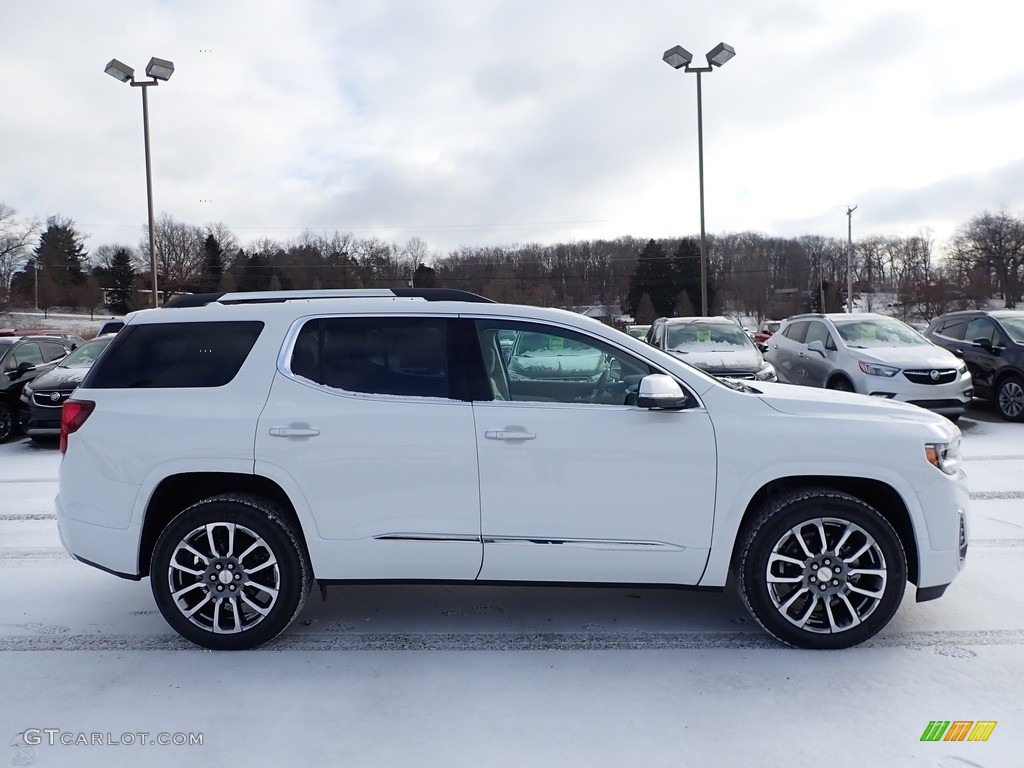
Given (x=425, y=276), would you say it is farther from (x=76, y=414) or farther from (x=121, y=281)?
(x=76, y=414)

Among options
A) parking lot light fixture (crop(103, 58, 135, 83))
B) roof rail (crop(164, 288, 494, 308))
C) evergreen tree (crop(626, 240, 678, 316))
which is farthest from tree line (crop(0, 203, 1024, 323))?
roof rail (crop(164, 288, 494, 308))

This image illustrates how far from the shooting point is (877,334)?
1180 centimetres

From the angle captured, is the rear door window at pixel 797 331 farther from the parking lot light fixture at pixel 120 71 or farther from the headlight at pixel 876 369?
the parking lot light fixture at pixel 120 71

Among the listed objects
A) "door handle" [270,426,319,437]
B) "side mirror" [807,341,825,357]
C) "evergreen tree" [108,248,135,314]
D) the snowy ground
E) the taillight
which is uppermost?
"evergreen tree" [108,248,135,314]

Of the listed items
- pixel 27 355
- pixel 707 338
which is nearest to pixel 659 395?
pixel 707 338

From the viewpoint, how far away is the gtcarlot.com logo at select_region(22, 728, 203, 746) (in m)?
3.08

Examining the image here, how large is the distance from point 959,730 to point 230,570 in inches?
134

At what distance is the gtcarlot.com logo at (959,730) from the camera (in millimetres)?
3010

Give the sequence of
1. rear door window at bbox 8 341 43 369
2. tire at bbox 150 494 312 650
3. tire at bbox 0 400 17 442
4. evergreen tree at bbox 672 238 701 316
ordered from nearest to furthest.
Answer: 1. tire at bbox 150 494 312 650
2. tire at bbox 0 400 17 442
3. rear door window at bbox 8 341 43 369
4. evergreen tree at bbox 672 238 701 316

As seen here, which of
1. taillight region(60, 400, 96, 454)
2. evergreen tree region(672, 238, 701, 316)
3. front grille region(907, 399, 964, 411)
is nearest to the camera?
taillight region(60, 400, 96, 454)

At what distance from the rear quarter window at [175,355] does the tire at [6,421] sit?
9.19 metres

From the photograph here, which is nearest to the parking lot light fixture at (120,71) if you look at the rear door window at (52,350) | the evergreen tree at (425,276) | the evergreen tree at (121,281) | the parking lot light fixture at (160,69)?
the parking lot light fixture at (160,69)

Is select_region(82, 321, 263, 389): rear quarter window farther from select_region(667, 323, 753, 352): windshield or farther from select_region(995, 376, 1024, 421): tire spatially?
select_region(995, 376, 1024, 421): tire

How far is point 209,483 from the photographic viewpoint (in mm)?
Result: 4023
